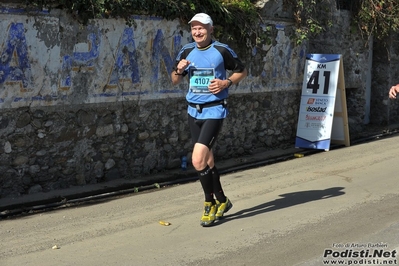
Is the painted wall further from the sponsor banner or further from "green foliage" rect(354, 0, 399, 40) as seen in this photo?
"green foliage" rect(354, 0, 399, 40)

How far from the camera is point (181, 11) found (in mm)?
10930

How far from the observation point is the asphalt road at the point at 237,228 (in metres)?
6.31

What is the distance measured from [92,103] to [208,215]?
10.2 ft

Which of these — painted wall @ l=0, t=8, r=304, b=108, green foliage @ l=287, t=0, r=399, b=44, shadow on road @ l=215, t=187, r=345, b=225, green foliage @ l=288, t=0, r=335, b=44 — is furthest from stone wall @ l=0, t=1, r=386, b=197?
shadow on road @ l=215, t=187, r=345, b=225

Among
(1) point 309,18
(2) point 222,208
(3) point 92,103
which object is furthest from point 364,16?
(2) point 222,208

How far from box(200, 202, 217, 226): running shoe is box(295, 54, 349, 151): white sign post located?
5881 mm

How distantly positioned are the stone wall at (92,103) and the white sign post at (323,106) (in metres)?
1.29

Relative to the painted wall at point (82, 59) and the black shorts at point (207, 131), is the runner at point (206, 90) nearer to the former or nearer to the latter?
the black shorts at point (207, 131)

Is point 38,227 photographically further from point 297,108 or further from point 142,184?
point 297,108

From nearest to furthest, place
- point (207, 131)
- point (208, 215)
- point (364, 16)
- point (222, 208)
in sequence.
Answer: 1. point (207, 131)
2. point (208, 215)
3. point (222, 208)
4. point (364, 16)

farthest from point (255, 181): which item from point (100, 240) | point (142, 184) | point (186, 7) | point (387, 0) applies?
point (387, 0)

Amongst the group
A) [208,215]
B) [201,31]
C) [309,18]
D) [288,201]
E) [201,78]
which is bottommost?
[288,201]

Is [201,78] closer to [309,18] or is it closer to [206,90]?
[206,90]

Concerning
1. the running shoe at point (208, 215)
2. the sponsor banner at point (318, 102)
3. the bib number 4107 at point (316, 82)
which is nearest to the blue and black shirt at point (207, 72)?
the running shoe at point (208, 215)
